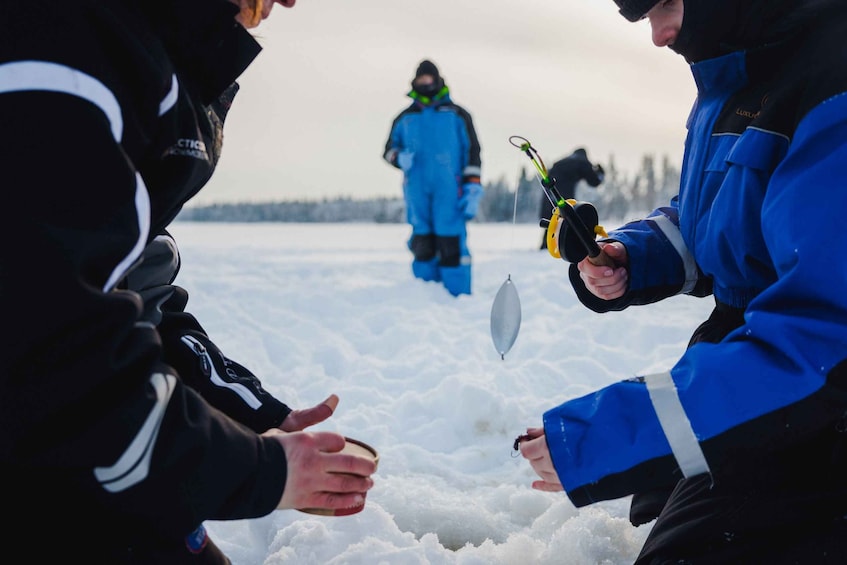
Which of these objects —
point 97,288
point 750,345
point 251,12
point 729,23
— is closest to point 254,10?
point 251,12

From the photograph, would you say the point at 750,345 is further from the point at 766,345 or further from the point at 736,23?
the point at 736,23

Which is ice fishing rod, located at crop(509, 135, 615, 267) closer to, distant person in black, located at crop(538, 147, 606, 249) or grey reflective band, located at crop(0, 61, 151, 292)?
grey reflective band, located at crop(0, 61, 151, 292)

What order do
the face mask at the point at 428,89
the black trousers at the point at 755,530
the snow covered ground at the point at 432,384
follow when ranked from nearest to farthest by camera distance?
the black trousers at the point at 755,530, the snow covered ground at the point at 432,384, the face mask at the point at 428,89

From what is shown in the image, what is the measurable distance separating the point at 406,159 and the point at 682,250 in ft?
17.4

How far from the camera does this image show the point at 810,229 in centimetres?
129

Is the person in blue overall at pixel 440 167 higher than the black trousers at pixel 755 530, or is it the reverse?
the black trousers at pixel 755 530

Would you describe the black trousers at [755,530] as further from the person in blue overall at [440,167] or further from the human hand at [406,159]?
the human hand at [406,159]

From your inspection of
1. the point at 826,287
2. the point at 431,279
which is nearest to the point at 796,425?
the point at 826,287

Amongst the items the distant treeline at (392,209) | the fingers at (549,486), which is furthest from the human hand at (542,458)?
the distant treeline at (392,209)

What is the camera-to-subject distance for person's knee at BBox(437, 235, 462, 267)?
7.21 m

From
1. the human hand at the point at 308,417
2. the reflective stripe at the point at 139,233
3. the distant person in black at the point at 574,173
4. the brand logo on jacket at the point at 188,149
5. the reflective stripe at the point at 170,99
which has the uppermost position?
the reflective stripe at the point at 170,99

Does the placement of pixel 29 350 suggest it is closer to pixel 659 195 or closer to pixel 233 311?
pixel 233 311

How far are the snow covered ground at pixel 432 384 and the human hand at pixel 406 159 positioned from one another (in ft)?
4.12

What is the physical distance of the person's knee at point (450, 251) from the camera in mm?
7211
